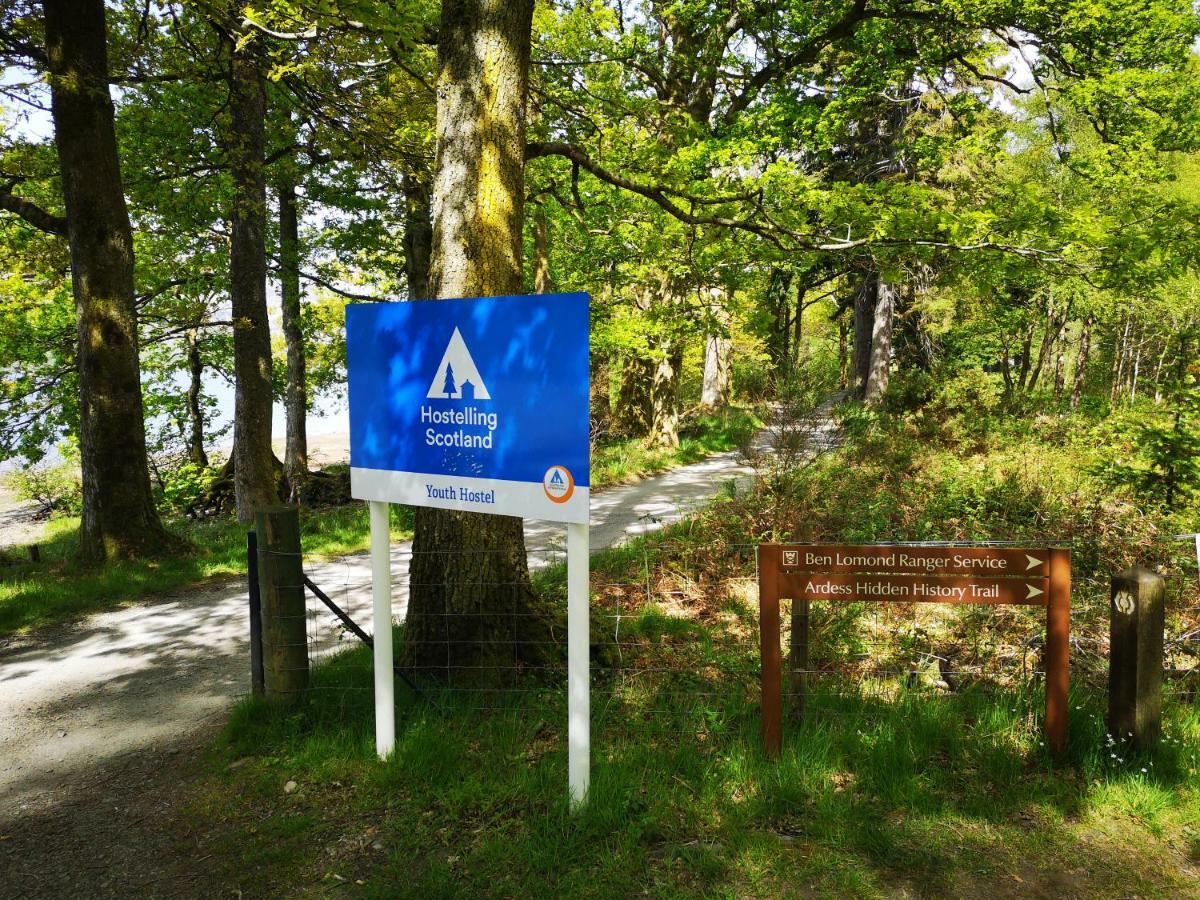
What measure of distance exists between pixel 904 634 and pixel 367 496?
413 centimetres

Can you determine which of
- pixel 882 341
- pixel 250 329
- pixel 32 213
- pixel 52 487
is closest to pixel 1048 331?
pixel 882 341

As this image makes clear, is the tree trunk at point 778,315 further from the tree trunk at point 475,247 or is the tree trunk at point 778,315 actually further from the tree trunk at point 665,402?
the tree trunk at point 475,247

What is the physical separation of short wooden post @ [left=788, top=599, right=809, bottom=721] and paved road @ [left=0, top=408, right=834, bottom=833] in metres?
3.32

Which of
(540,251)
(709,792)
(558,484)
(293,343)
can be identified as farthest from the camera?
(293,343)

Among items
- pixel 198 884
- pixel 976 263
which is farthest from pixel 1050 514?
pixel 198 884

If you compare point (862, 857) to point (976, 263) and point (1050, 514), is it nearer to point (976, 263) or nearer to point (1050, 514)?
point (1050, 514)

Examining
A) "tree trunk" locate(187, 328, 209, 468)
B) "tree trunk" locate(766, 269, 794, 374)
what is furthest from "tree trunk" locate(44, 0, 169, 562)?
"tree trunk" locate(187, 328, 209, 468)

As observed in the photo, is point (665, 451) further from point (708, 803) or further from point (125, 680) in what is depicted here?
point (708, 803)

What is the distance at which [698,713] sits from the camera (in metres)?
4.08

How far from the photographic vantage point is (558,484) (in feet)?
10.2

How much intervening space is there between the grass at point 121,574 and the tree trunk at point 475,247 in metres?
4.65

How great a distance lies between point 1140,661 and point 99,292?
986cm

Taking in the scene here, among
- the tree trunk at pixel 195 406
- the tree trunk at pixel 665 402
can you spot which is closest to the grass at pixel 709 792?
the tree trunk at pixel 665 402

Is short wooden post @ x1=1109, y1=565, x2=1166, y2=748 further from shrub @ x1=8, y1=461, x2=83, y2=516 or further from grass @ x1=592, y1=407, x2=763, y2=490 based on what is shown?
shrub @ x1=8, y1=461, x2=83, y2=516
